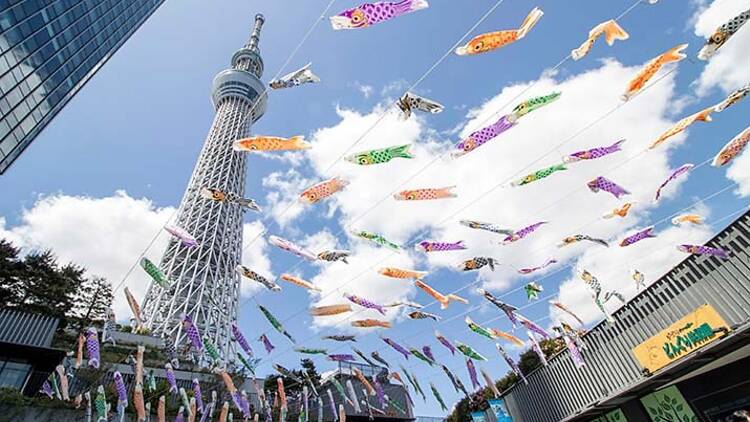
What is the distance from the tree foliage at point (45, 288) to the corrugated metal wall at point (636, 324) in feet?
95.0

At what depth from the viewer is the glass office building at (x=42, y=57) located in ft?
88.5

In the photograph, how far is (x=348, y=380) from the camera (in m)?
23.3

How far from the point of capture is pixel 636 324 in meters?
11.7

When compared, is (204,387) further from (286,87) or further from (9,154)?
(9,154)

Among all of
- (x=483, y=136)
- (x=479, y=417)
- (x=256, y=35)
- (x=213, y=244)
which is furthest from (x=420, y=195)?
(x=256, y=35)

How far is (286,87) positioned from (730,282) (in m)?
11.3

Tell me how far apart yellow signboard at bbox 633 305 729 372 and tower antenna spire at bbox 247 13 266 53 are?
102536 mm

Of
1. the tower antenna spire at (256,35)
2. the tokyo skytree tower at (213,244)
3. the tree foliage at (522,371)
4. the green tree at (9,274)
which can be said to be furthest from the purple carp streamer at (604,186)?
the tower antenna spire at (256,35)

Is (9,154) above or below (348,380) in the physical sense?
above

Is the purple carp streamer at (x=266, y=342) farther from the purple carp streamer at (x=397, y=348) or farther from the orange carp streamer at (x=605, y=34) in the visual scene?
the orange carp streamer at (x=605, y=34)

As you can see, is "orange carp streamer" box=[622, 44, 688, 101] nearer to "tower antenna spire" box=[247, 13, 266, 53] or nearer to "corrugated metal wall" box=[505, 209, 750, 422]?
"corrugated metal wall" box=[505, 209, 750, 422]

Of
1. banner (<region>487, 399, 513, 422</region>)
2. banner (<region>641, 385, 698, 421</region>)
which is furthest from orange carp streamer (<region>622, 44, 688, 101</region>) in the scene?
banner (<region>487, 399, 513, 422</region>)

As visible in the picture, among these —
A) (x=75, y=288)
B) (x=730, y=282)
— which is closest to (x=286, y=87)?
(x=730, y=282)

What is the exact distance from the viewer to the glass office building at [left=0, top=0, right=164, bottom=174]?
26969 millimetres
